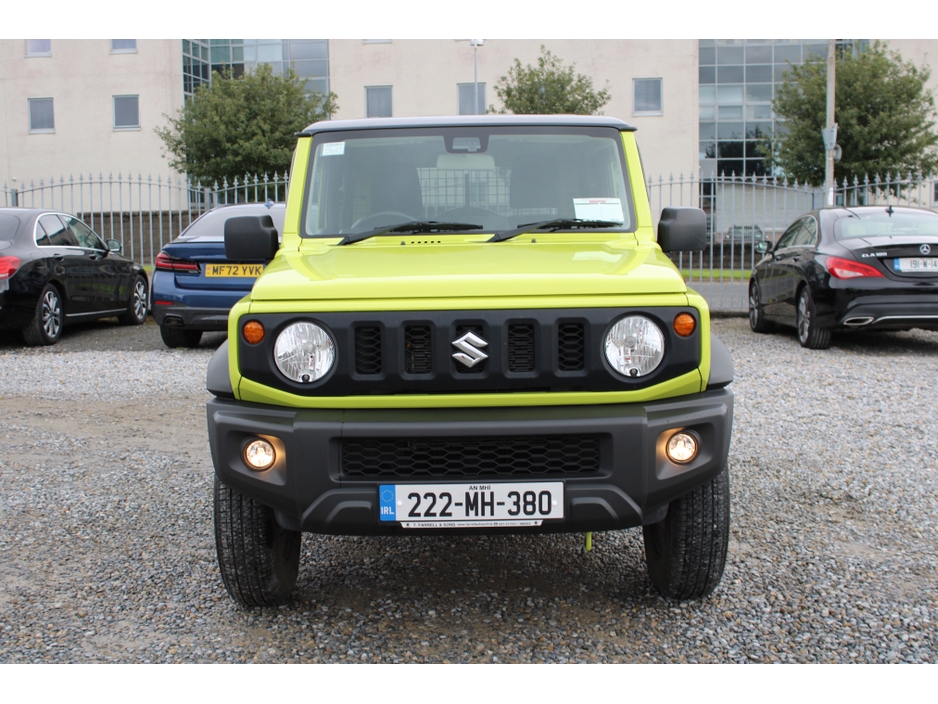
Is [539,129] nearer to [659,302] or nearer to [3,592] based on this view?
[659,302]

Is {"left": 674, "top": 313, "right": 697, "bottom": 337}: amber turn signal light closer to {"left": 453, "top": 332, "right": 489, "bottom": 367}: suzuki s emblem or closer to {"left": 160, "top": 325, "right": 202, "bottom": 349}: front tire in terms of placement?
{"left": 453, "top": 332, "right": 489, "bottom": 367}: suzuki s emblem

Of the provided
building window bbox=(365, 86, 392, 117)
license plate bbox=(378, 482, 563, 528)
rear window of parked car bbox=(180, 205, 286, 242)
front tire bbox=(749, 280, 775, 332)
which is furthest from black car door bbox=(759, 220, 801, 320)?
building window bbox=(365, 86, 392, 117)

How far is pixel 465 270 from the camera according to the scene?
2973mm

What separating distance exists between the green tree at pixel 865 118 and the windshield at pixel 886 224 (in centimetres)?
1820

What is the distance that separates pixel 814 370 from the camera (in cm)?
816

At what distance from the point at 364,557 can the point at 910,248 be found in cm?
706

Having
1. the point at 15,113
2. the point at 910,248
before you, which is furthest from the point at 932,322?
the point at 15,113

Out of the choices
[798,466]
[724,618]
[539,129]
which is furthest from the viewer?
[798,466]

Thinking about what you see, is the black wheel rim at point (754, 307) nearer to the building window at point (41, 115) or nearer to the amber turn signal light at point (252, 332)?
the amber turn signal light at point (252, 332)

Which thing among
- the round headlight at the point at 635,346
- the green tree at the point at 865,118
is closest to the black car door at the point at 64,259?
the round headlight at the point at 635,346

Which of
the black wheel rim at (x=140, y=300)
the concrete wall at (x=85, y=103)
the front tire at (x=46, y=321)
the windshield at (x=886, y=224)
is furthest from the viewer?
the concrete wall at (x=85, y=103)

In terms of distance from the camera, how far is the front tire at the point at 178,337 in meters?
9.76

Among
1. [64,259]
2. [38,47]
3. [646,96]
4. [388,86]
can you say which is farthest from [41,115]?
[64,259]

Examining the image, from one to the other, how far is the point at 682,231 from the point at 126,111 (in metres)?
38.0
